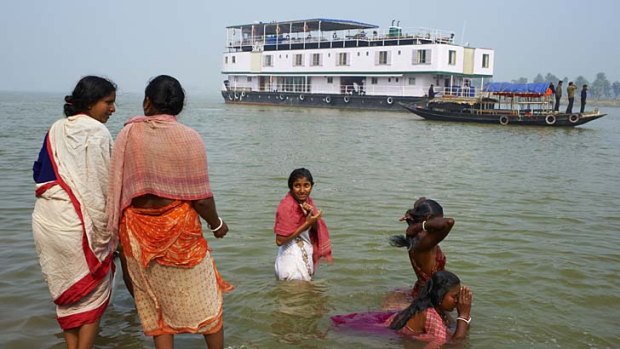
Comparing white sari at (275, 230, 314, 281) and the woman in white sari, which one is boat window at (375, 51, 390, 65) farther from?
the woman in white sari

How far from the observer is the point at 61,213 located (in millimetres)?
2609

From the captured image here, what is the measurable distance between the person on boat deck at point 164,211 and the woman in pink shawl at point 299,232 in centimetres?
137

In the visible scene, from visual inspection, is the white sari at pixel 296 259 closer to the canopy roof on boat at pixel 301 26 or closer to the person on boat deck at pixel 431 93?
the person on boat deck at pixel 431 93

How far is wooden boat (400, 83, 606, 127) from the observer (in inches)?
960

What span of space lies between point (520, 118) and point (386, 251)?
21.1m

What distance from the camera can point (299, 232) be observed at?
4.01m

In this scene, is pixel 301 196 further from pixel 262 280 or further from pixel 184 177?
pixel 184 177

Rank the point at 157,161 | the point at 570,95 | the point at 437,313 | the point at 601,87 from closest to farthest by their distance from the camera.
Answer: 1. the point at 157,161
2. the point at 437,313
3. the point at 570,95
4. the point at 601,87

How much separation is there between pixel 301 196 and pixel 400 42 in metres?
33.7

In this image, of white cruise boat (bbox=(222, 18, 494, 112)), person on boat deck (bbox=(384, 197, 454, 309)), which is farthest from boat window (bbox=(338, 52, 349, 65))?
person on boat deck (bbox=(384, 197, 454, 309))

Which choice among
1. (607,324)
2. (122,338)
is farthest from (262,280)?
(607,324)

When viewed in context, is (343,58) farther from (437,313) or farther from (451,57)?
(437,313)

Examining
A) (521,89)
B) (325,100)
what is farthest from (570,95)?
(325,100)

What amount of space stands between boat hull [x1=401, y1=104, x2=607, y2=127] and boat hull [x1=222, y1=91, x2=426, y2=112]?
5596mm
